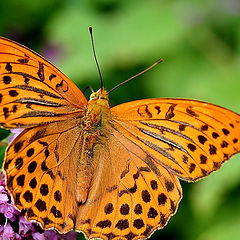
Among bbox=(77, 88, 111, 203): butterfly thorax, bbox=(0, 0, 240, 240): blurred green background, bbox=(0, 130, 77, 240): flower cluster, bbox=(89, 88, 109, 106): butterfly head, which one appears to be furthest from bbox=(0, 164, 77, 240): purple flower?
bbox=(0, 0, 240, 240): blurred green background

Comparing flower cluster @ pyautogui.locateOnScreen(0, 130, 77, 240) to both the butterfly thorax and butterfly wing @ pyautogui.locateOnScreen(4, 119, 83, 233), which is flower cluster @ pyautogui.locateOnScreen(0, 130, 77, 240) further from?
the butterfly thorax

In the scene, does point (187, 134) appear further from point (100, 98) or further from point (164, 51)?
point (164, 51)

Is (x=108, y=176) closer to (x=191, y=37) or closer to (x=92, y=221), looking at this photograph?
(x=92, y=221)

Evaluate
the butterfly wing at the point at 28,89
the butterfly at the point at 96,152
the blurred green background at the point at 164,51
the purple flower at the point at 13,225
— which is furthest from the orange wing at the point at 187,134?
the blurred green background at the point at 164,51

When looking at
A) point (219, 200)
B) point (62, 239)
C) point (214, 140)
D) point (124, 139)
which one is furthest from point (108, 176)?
point (219, 200)

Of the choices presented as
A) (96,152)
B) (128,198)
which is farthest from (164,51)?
(128,198)

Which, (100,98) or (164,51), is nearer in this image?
(100,98)

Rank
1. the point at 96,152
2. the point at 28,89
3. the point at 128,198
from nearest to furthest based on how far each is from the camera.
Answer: the point at 28,89, the point at 128,198, the point at 96,152
